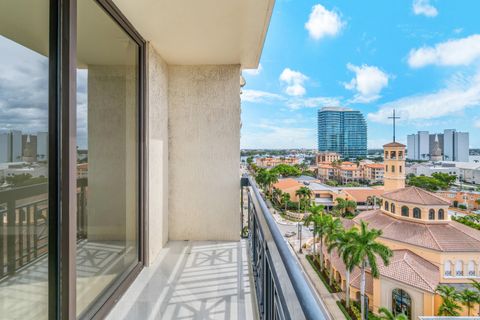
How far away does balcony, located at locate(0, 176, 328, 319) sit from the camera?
0.81 metres

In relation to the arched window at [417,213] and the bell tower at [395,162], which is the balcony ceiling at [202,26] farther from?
the arched window at [417,213]

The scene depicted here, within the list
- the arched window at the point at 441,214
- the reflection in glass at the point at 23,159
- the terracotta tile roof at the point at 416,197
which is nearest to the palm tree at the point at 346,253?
the terracotta tile roof at the point at 416,197

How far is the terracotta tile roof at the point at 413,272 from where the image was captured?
12.9 meters

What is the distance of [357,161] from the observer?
20.3 metres

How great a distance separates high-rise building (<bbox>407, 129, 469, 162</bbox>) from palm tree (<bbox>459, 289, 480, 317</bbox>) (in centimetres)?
692

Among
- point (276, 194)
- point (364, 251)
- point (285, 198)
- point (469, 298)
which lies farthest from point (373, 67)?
point (364, 251)

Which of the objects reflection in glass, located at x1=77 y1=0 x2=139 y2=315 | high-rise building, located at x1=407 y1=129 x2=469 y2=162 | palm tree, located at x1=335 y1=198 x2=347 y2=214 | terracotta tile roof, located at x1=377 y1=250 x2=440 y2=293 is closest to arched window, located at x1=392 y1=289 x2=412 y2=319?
terracotta tile roof, located at x1=377 y1=250 x2=440 y2=293

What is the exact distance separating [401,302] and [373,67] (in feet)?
99.8

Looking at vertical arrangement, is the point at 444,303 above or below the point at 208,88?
below

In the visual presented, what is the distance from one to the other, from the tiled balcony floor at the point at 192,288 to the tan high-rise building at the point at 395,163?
14.8 metres

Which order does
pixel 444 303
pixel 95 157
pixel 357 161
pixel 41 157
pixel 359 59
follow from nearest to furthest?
pixel 41 157 < pixel 95 157 < pixel 444 303 < pixel 357 161 < pixel 359 59

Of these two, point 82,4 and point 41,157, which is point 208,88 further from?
point 41,157

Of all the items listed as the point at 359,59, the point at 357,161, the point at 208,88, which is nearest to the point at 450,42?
the point at 359,59

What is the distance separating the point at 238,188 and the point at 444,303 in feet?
50.4
